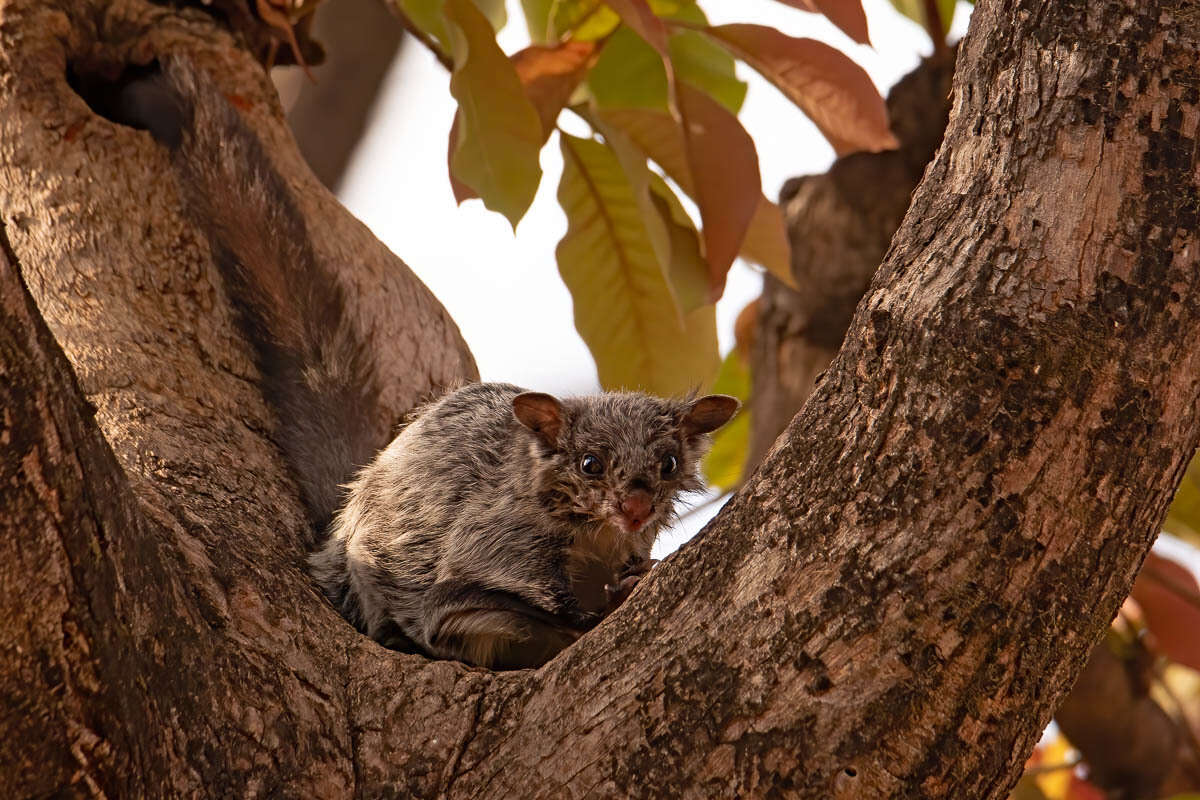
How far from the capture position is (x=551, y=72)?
11.4 feet

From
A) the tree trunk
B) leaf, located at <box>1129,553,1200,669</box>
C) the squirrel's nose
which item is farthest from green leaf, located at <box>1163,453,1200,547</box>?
the tree trunk

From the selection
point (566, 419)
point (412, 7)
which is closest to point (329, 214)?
point (412, 7)

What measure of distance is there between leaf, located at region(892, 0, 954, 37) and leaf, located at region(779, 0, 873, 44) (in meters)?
1.23

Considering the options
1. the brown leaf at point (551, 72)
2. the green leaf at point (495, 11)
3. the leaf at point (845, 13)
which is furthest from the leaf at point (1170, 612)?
the green leaf at point (495, 11)

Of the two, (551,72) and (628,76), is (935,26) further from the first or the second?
(551,72)

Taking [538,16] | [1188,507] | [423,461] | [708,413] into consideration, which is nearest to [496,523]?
[423,461]

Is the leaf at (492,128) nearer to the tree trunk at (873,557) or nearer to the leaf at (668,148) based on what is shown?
the leaf at (668,148)

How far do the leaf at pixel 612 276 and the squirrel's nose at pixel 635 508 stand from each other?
59 centimetres

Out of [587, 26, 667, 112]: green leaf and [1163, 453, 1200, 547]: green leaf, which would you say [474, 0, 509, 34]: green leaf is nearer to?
[587, 26, 667, 112]: green leaf

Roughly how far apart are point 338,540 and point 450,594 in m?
0.29

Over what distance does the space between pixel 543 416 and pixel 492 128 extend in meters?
0.71

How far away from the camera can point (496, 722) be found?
2189mm

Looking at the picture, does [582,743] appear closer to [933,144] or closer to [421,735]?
[421,735]

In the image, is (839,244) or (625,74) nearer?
(625,74)
